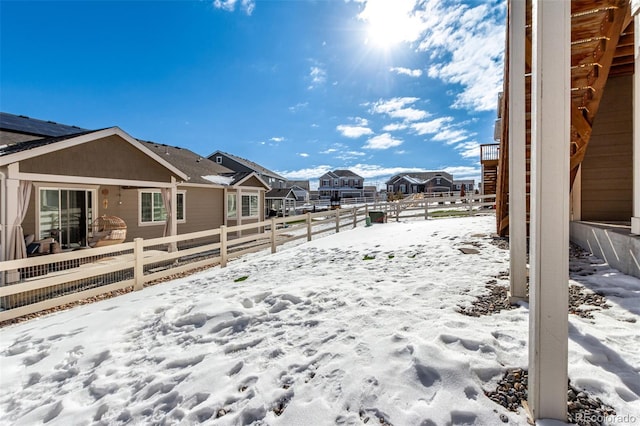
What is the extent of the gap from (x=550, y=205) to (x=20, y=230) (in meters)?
9.71

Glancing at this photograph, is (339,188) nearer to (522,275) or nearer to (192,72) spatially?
(192,72)

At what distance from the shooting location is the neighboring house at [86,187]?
670cm

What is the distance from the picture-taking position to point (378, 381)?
1990 mm

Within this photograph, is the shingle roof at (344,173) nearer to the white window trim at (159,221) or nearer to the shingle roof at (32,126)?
the shingle roof at (32,126)

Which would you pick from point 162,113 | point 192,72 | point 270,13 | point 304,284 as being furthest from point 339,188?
point 304,284

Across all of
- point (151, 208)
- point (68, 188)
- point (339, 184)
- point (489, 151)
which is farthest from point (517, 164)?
point (339, 184)

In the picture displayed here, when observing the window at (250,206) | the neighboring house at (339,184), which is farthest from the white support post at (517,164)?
the neighboring house at (339,184)

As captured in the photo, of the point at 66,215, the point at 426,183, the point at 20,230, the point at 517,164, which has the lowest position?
the point at 20,230

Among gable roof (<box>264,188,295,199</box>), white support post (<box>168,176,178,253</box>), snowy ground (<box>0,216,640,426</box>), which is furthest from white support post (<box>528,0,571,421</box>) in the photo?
gable roof (<box>264,188,295,199</box>)

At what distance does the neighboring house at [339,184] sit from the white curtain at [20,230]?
Answer: 157ft

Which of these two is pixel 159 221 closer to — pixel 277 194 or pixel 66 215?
pixel 66 215

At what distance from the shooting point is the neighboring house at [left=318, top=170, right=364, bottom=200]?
5412 cm

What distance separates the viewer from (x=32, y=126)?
11680mm

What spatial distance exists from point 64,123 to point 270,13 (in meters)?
12.4
